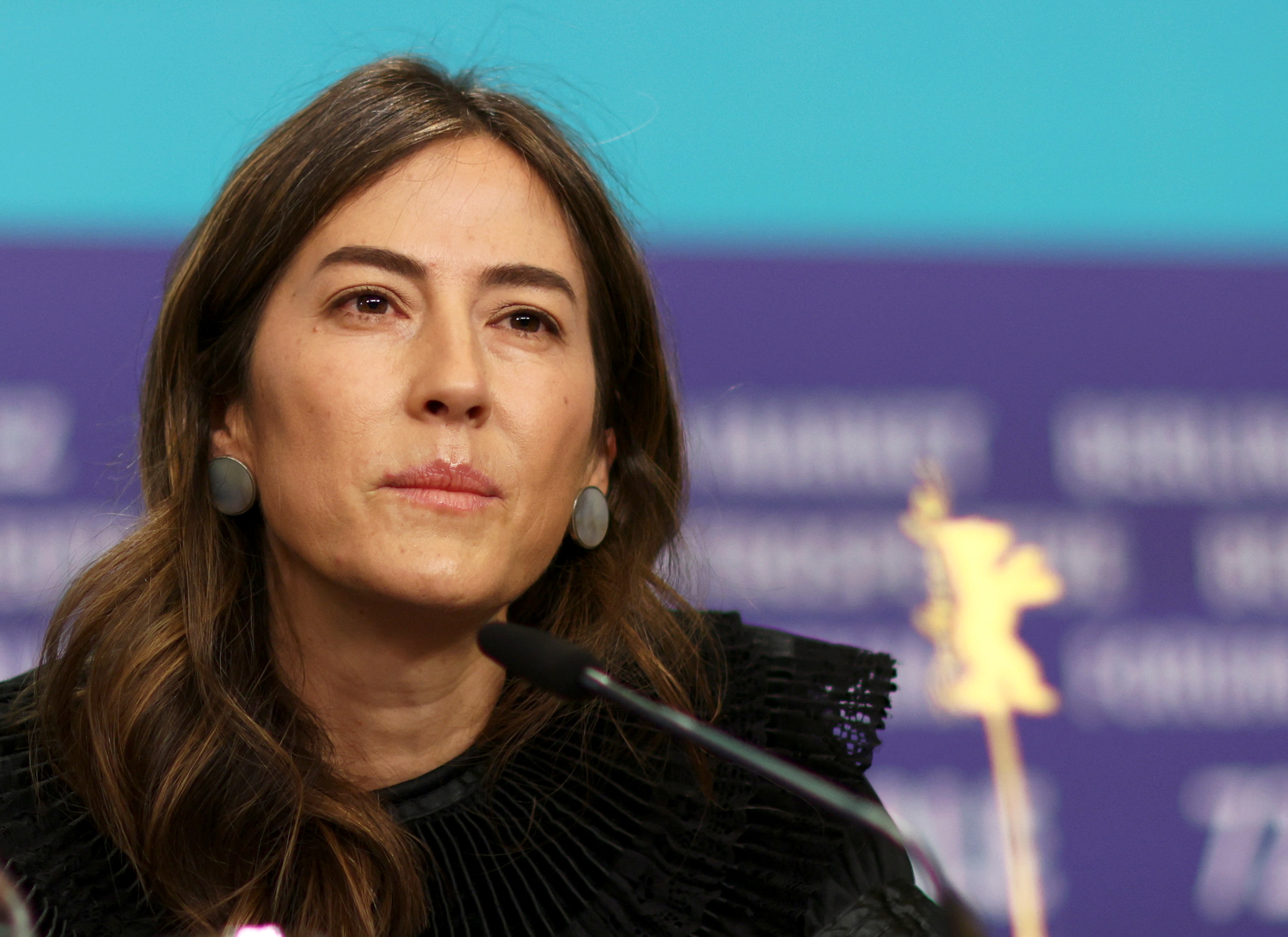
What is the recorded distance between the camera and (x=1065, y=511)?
195 centimetres

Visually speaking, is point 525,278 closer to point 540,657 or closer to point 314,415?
point 314,415

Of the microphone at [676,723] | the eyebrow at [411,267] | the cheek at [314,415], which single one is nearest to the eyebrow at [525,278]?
the eyebrow at [411,267]

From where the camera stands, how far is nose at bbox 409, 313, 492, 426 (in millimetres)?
1083

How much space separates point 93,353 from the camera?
1773 millimetres

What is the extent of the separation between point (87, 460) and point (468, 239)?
33.9 inches

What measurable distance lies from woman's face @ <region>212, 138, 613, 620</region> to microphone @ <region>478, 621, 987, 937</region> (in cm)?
25

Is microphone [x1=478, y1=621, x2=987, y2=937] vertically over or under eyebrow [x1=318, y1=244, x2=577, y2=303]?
under

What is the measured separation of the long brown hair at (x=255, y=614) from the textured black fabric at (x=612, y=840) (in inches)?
1.6

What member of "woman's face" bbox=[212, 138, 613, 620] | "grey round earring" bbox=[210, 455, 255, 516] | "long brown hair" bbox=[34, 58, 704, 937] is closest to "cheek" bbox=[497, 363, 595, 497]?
"woman's face" bbox=[212, 138, 613, 620]

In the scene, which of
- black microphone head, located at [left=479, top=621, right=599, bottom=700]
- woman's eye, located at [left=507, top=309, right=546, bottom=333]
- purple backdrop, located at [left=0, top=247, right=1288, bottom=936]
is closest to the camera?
black microphone head, located at [left=479, top=621, right=599, bottom=700]

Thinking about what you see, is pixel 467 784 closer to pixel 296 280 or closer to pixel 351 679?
pixel 351 679

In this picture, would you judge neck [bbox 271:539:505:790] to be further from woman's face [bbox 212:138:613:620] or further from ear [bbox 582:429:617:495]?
ear [bbox 582:429:617:495]

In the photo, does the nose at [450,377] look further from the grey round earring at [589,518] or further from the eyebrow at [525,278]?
the grey round earring at [589,518]

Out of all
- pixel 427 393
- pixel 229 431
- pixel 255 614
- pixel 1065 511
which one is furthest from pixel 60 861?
pixel 1065 511
